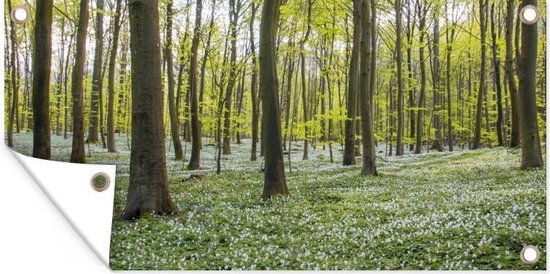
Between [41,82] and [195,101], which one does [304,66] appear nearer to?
[195,101]

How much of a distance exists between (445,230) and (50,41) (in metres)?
3.80

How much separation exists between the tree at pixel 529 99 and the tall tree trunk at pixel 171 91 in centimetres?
362

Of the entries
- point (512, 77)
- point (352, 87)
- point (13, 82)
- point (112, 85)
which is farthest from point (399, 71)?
point (13, 82)

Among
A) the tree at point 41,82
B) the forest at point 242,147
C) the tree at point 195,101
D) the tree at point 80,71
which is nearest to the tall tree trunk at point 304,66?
the forest at point 242,147

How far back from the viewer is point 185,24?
604cm

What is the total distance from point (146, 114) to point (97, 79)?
0.60 m

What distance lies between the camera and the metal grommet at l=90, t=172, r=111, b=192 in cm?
349

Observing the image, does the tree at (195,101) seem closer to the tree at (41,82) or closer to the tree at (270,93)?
the tree at (270,93)

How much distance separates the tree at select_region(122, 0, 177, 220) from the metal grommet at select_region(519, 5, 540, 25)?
327 cm

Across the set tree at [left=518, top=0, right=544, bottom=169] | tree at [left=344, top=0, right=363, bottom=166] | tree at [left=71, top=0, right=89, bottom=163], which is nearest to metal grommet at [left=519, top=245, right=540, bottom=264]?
tree at [left=518, top=0, right=544, bottom=169]

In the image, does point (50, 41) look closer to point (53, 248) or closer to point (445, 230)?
point (53, 248)

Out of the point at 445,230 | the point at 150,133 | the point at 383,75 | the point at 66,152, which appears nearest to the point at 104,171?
the point at 66,152

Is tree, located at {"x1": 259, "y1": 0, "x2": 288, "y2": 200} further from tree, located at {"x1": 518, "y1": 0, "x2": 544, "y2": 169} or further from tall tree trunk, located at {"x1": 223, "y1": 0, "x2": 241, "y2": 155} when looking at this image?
tree, located at {"x1": 518, "y1": 0, "x2": 544, "y2": 169}

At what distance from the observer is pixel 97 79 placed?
3.91 m
